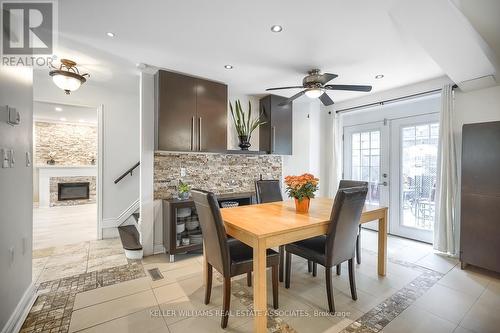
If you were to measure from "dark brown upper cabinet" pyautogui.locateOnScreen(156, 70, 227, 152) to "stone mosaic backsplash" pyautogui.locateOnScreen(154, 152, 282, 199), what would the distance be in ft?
1.02

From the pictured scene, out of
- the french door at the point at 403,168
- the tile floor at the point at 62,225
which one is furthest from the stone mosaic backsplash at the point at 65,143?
the french door at the point at 403,168

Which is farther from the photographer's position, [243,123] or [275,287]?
[243,123]

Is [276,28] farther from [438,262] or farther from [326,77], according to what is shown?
Answer: [438,262]

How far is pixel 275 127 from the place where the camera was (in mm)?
4121

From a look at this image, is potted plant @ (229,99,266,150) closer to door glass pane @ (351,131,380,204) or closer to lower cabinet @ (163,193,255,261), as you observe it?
lower cabinet @ (163,193,255,261)

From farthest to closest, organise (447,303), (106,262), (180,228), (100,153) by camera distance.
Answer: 1. (100,153)
2. (180,228)
3. (106,262)
4. (447,303)

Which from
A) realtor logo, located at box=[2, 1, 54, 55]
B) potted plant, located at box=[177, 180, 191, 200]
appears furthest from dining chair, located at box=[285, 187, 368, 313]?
realtor logo, located at box=[2, 1, 54, 55]

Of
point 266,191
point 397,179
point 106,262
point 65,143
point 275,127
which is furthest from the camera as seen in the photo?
point 65,143

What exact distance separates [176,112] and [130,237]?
1952 millimetres

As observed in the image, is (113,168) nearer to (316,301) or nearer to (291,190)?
(291,190)

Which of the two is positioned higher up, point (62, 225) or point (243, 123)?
point (243, 123)

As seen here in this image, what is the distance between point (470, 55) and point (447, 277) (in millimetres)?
2358

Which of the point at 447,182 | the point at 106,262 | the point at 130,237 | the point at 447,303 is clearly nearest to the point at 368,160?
the point at 447,182

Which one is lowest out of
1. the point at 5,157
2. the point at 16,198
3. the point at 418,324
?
the point at 418,324
